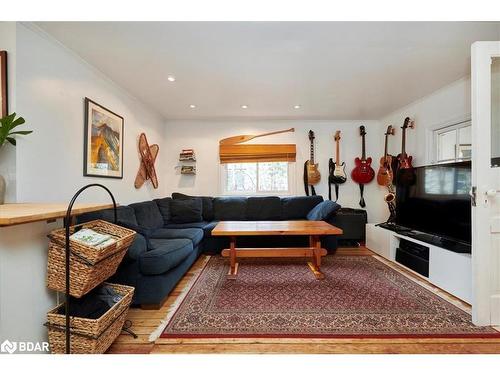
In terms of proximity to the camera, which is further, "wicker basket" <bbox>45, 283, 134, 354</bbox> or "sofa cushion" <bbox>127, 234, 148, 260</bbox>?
"sofa cushion" <bbox>127, 234, 148, 260</bbox>

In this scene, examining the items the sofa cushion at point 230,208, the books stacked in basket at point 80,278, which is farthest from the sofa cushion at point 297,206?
the books stacked in basket at point 80,278

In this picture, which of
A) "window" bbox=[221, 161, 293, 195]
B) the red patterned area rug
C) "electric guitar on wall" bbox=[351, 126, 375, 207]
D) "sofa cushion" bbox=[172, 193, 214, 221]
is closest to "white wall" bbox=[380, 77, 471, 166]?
"electric guitar on wall" bbox=[351, 126, 375, 207]

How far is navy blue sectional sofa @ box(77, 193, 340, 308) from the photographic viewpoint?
1919 millimetres

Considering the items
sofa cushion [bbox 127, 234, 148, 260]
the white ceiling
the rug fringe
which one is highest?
the white ceiling

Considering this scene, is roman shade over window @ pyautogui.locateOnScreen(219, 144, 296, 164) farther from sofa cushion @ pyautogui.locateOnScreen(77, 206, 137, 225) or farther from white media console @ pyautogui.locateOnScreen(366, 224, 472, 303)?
white media console @ pyautogui.locateOnScreen(366, 224, 472, 303)

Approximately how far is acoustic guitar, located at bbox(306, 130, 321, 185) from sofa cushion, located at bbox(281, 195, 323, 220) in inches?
15.0

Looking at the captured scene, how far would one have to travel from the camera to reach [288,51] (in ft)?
6.75

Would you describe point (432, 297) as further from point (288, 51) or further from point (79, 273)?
point (79, 273)

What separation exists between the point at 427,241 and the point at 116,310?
2.96m

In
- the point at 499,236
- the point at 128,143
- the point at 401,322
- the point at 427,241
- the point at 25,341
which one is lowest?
the point at 401,322

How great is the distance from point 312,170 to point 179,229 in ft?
8.67

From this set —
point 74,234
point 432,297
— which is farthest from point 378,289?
point 74,234

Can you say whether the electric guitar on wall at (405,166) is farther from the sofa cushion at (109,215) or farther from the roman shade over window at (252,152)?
the sofa cushion at (109,215)

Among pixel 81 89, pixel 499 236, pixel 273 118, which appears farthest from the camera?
pixel 273 118
